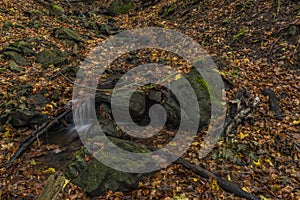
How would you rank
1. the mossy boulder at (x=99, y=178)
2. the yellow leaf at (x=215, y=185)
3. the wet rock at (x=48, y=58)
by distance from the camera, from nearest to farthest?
the mossy boulder at (x=99, y=178), the yellow leaf at (x=215, y=185), the wet rock at (x=48, y=58)

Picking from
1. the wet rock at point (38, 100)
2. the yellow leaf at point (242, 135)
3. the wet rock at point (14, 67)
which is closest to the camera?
the yellow leaf at point (242, 135)

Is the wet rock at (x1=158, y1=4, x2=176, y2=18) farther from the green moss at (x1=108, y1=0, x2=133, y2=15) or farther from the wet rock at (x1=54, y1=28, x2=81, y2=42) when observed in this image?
the wet rock at (x1=54, y1=28, x2=81, y2=42)

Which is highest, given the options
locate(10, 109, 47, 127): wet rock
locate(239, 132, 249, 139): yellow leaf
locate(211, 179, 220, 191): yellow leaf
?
locate(10, 109, 47, 127): wet rock

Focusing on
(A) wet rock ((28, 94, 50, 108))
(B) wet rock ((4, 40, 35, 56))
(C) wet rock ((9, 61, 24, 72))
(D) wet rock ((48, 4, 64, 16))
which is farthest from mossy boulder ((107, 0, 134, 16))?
(A) wet rock ((28, 94, 50, 108))

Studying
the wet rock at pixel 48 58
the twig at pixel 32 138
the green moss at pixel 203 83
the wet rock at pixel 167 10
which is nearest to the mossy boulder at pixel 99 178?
the twig at pixel 32 138

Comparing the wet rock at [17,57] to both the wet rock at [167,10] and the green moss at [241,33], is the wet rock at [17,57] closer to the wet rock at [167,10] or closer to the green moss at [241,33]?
the green moss at [241,33]

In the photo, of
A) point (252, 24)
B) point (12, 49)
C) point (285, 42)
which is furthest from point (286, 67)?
point (12, 49)

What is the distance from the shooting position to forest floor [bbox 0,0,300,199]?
15.9 feet

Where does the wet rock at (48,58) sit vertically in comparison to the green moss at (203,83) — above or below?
above

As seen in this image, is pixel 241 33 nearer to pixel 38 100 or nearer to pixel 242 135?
pixel 242 135

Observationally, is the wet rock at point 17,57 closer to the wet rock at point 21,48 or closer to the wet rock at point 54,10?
the wet rock at point 21,48

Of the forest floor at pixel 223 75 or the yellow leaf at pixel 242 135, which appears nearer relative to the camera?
the forest floor at pixel 223 75

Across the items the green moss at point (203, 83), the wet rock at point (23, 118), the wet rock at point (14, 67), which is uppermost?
the wet rock at point (14, 67)

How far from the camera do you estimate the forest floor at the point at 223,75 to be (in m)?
4.85
